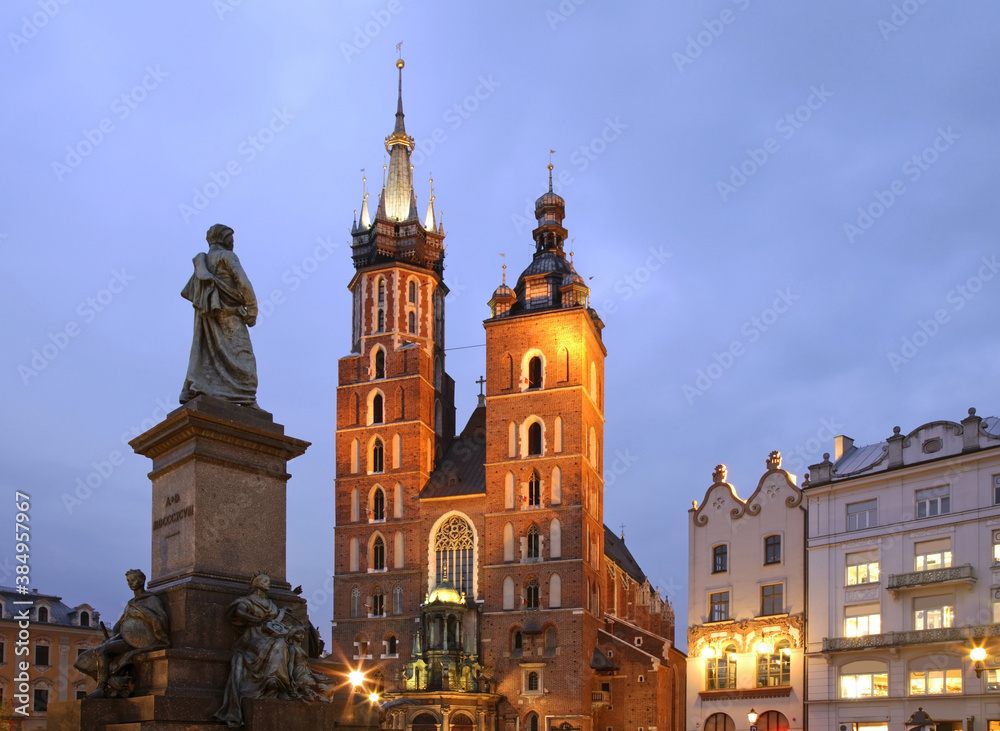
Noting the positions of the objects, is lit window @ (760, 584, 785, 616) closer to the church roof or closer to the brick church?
the brick church

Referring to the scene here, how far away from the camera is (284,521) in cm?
988

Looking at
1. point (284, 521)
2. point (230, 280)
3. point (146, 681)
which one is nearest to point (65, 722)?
point (146, 681)

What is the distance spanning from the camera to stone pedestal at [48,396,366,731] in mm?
8547

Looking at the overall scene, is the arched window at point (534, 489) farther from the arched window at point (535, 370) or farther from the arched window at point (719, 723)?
the arched window at point (719, 723)

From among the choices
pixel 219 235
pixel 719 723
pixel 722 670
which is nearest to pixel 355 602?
pixel 722 670

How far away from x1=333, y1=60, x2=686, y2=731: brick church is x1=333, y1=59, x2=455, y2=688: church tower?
3.5 inches

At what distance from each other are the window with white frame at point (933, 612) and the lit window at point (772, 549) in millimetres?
4529

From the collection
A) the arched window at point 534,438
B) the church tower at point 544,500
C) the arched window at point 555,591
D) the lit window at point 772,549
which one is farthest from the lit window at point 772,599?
the arched window at point 534,438

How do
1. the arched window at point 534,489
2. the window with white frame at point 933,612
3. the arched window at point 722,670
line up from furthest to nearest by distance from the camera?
the arched window at point 534,489, the arched window at point 722,670, the window with white frame at point 933,612

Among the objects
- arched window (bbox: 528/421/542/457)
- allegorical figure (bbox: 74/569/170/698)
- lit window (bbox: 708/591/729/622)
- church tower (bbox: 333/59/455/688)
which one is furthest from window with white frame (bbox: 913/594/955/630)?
allegorical figure (bbox: 74/569/170/698)

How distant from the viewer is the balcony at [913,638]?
94.0 feet

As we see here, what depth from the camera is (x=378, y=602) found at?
166 feet

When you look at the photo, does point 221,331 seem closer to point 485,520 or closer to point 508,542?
point 508,542

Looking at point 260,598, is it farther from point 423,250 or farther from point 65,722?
point 423,250
